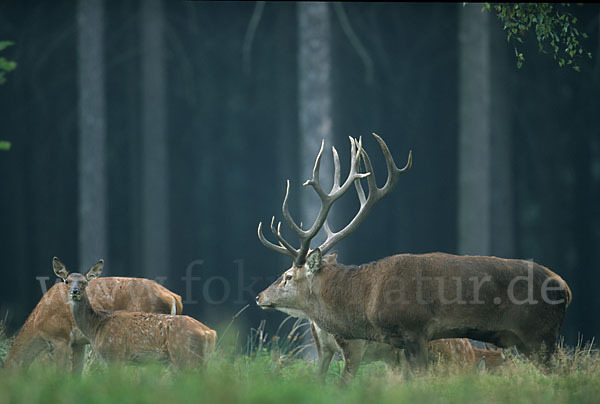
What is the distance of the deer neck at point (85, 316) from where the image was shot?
792 centimetres

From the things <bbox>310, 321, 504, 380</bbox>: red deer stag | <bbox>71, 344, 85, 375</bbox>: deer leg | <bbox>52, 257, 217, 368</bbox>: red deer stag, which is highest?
<bbox>52, 257, 217, 368</bbox>: red deer stag

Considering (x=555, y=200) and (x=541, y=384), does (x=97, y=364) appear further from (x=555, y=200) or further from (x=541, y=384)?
(x=555, y=200)

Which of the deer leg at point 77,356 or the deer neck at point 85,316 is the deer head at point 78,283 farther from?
the deer leg at point 77,356

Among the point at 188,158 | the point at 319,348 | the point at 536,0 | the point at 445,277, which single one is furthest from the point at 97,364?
the point at 188,158

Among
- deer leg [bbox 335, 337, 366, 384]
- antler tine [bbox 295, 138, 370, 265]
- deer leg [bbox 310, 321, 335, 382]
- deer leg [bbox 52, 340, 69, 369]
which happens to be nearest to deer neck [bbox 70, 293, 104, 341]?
deer leg [bbox 52, 340, 69, 369]

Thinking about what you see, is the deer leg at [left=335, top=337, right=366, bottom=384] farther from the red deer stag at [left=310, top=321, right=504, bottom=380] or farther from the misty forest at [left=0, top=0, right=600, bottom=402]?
the misty forest at [left=0, top=0, right=600, bottom=402]

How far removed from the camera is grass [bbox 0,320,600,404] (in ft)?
18.3

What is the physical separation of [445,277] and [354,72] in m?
9.63

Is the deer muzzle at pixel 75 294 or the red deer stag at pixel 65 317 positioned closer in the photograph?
the deer muzzle at pixel 75 294

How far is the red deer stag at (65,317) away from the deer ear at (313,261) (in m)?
1.44

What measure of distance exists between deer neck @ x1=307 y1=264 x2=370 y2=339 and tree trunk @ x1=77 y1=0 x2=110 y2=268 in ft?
17.8

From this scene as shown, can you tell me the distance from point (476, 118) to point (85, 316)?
24.7 feet

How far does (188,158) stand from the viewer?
1781 centimetres

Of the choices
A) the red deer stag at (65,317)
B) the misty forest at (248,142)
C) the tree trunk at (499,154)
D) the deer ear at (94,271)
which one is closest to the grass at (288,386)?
the red deer stag at (65,317)
